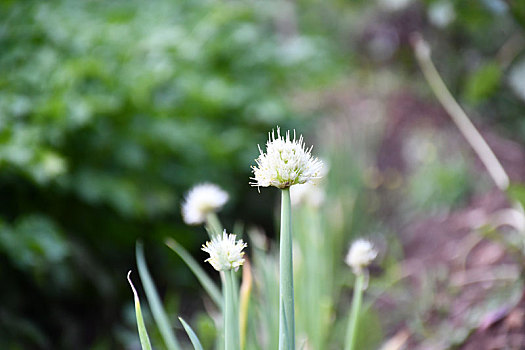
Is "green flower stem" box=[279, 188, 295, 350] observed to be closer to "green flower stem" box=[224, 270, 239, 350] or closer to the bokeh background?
"green flower stem" box=[224, 270, 239, 350]

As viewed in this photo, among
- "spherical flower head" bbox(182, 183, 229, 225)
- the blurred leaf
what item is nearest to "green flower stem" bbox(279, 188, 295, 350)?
"spherical flower head" bbox(182, 183, 229, 225)

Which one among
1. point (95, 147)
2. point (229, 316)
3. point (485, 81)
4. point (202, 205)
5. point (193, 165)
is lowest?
point (229, 316)

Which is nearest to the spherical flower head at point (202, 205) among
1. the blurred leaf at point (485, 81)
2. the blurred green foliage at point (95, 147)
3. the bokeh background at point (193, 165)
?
the bokeh background at point (193, 165)

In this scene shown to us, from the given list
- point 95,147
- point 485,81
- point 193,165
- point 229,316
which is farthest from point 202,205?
point 193,165

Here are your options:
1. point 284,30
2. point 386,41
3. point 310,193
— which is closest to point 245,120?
point 310,193

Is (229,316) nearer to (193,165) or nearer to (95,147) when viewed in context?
(95,147)

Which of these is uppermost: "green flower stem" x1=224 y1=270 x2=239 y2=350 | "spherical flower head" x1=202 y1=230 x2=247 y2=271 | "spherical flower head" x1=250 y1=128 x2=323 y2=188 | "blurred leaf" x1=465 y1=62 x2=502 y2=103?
"blurred leaf" x1=465 y1=62 x2=502 y2=103

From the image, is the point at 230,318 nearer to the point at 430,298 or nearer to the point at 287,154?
the point at 287,154

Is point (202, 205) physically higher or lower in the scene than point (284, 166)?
higher
